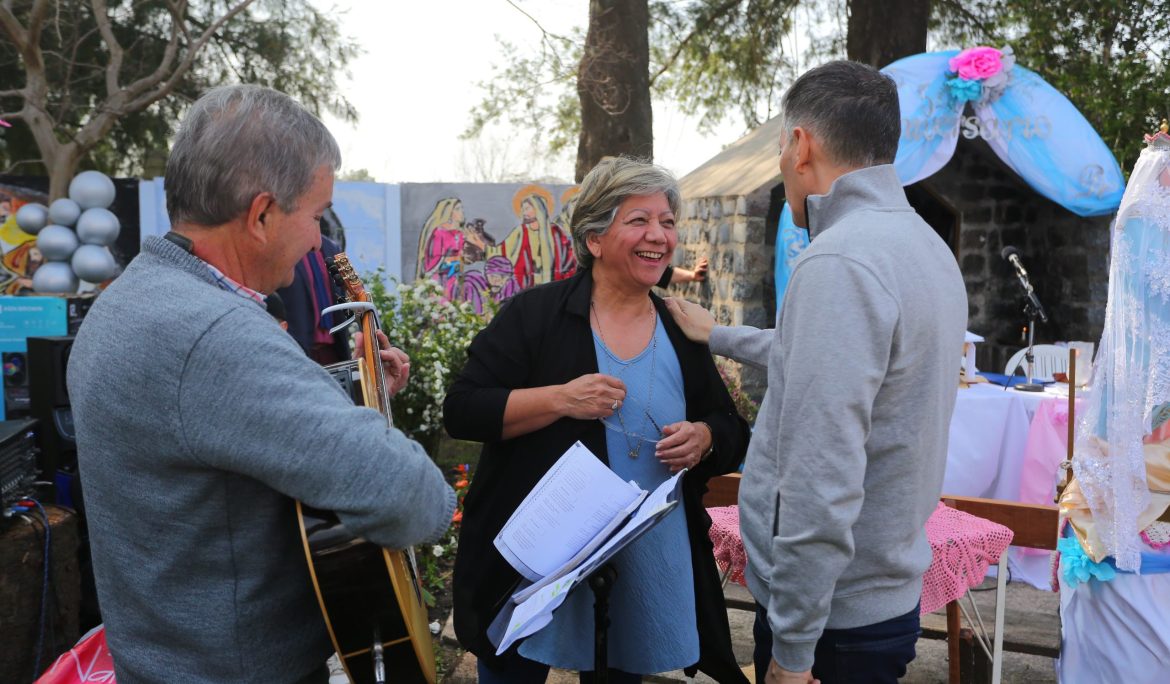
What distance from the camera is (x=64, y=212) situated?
9.01 metres

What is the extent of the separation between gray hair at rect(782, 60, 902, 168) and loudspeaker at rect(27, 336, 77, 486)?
3.85m

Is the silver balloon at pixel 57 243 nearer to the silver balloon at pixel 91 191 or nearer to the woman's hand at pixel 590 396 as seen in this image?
the silver balloon at pixel 91 191

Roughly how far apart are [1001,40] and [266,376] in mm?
12630

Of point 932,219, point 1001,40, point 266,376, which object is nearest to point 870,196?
point 266,376

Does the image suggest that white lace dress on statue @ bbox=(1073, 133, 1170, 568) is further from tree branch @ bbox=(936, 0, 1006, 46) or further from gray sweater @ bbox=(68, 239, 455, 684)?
tree branch @ bbox=(936, 0, 1006, 46)

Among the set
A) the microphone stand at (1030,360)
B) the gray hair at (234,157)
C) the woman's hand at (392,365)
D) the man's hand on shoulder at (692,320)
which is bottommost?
the microphone stand at (1030,360)

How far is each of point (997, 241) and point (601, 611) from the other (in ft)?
28.0

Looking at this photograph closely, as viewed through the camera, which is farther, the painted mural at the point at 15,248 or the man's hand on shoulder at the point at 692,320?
the painted mural at the point at 15,248

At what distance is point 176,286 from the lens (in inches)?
51.9

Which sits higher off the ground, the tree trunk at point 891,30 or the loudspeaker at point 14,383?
the tree trunk at point 891,30

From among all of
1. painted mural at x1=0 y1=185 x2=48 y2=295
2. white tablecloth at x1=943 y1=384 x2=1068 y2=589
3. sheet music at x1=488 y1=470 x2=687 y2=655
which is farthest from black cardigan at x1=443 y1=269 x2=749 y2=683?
painted mural at x1=0 y1=185 x2=48 y2=295

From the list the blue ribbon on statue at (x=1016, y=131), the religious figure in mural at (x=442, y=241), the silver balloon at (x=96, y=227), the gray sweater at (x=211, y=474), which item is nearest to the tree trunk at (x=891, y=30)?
the blue ribbon on statue at (x=1016, y=131)

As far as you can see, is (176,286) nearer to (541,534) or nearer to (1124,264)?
(541,534)

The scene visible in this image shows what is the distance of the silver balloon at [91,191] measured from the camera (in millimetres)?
9211
